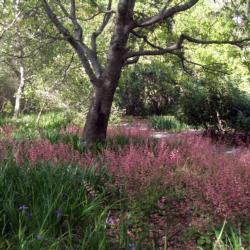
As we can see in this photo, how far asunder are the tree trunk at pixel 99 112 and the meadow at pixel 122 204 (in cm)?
235

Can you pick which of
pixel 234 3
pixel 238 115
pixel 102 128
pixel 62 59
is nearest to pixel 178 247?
pixel 102 128

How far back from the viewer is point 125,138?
27.5 ft

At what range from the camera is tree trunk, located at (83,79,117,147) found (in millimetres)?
7633

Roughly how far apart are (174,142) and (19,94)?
7.46 m

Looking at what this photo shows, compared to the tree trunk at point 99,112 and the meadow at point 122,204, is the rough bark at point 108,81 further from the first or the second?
the meadow at point 122,204

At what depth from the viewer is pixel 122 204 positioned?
14.0 ft

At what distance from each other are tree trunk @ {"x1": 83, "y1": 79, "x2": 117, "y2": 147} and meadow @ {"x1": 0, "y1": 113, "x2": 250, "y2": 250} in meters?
2.35

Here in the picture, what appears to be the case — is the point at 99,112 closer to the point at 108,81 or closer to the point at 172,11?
the point at 108,81

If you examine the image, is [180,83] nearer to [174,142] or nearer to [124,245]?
[174,142]

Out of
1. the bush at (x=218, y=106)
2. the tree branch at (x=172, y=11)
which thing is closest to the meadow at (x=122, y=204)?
the tree branch at (x=172, y=11)

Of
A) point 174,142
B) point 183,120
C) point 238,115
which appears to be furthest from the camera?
point 183,120

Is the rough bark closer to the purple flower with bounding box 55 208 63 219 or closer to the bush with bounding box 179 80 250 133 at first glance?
the bush with bounding box 179 80 250 133

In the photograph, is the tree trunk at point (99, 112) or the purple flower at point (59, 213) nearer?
the purple flower at point (59, 213)

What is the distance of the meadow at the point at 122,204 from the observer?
3.32m
